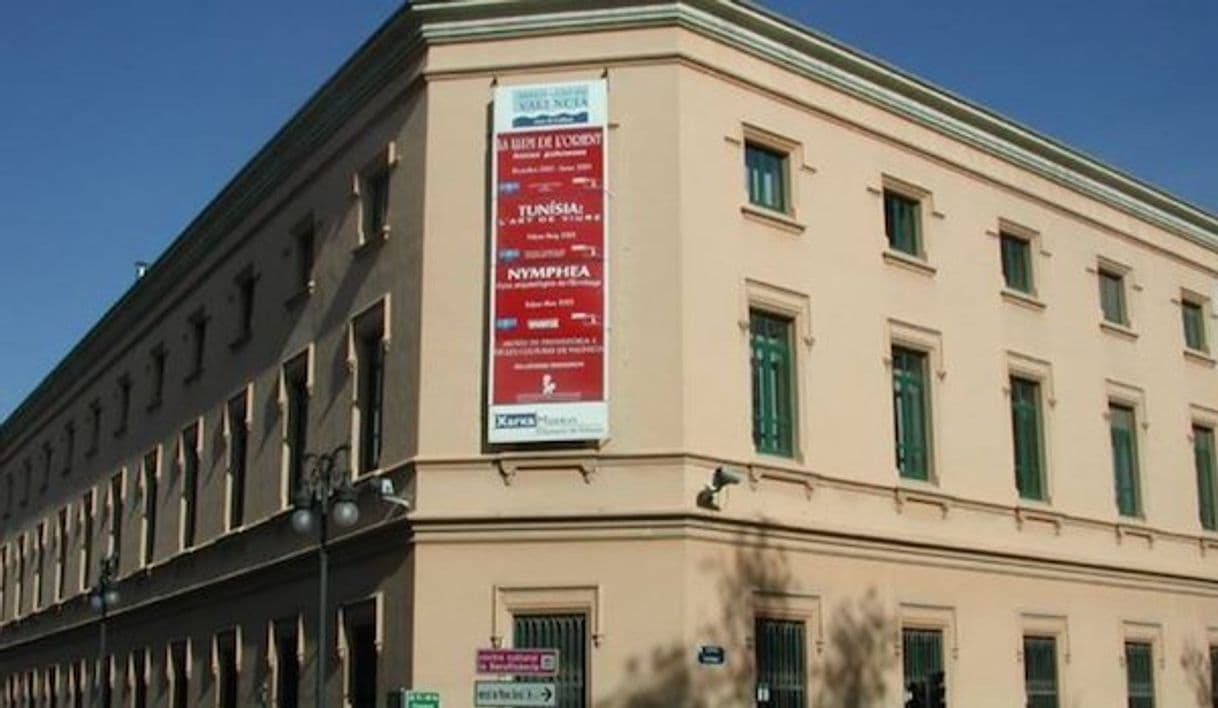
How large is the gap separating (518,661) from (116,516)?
21.3m

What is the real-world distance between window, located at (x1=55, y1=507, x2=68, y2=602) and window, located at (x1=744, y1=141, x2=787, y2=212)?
84.2ft

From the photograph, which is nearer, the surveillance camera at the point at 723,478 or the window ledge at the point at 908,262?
the surveillance camera at the point at 723,478

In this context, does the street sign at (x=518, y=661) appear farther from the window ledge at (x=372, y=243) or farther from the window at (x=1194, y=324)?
the window at (x=1194, y=324)

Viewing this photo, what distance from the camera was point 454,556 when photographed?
63.2 ft

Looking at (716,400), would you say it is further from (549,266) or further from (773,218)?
(773,218)

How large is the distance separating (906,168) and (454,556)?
9.92 meters

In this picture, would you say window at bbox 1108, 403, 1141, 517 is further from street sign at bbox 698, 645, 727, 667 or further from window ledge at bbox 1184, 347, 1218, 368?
street sign at bbox 698, 645, 727, 667

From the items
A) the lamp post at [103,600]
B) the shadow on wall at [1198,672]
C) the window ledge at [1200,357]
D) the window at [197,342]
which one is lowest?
the shadow on wall at [1198,672]

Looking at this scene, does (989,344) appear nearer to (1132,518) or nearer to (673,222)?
(1132,518)

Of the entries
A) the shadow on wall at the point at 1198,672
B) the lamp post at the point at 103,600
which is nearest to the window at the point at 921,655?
the shadow on wall at the point at 1198,672

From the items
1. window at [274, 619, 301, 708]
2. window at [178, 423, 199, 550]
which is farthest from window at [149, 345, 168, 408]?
window at [274, 619, 301, 708]

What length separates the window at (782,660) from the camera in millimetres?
19469

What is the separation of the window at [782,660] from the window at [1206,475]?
12424mm

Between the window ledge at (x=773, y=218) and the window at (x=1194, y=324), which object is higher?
the window at (x=1194, y=324)
